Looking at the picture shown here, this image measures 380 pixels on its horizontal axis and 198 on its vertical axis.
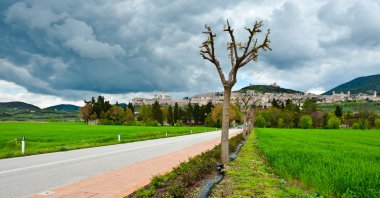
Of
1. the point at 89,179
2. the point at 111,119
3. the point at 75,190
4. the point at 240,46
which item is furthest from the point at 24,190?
the point at 111,119

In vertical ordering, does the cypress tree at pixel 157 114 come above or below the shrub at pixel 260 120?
above

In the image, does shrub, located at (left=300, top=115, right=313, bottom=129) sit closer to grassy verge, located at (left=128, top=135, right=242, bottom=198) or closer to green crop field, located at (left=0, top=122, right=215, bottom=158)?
green crop field, located at (left=0, top=122, right=215, bottom=158)

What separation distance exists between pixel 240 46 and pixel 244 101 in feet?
85.6

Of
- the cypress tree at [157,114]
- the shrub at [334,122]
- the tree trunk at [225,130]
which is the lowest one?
the shrub at [334,122]

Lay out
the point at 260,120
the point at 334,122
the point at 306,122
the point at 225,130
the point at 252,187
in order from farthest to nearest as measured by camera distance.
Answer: the point at 260,120 < the point at 306,122 < the point at 334,122 < the point at 225,130 < the point at 252,187

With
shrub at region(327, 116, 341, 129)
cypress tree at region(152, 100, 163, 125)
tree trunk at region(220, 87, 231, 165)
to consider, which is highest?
cypress tree at region(152, 100, 163, 125)

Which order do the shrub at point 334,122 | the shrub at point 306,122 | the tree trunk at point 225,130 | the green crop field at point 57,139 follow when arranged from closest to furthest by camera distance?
the tree trunk at point 225,130 → the green crop field at point 57,139 → the shrub at point 334,122 → the shrub at point 306,122

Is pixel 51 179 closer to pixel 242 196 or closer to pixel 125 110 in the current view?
pixel 242 196

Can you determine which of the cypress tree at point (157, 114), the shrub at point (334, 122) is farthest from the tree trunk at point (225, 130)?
the shrub at point (334, 122)

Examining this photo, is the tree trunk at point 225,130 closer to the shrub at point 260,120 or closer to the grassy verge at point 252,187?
the grassy verge at point 252,187

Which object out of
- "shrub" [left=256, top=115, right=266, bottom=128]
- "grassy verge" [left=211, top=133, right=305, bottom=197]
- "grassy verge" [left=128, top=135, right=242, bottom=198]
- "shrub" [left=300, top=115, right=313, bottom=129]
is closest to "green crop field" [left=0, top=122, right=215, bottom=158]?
"grassy verge" [left=128, top=135, right=242, bottom=198]

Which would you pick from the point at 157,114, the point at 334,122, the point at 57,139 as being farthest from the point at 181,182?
the point at 334,122

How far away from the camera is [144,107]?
461ft

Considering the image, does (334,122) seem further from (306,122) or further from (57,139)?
(57,139)
